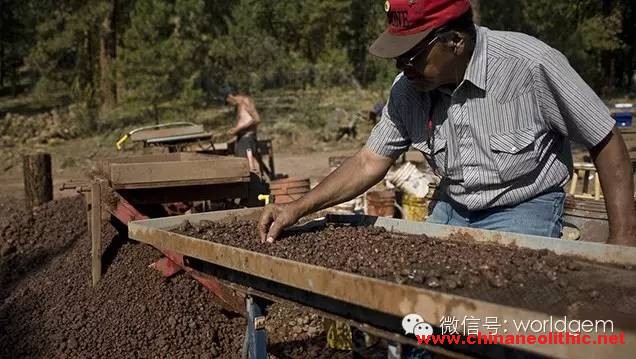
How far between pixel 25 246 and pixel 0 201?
13.3ft

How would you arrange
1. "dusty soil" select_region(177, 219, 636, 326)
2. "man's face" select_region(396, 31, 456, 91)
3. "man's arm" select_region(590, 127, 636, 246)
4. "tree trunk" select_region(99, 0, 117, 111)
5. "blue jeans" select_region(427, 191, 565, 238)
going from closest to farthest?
"dusty soil" select_region(177, 219, 636, 326)
"man's arm" select_region(590, 127, 636, 246)
"man's face" select_region(396, 31, 456, 91)
"blue jeans" select_region(427, 191, 565, 238)
"tree trunk" select_region(99, 0, 117, 111)

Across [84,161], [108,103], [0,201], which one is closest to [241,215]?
[0,201]

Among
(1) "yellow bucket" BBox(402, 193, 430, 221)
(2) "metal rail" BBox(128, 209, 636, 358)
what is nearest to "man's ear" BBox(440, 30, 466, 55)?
(2) "metal rail" BBox(128, 209, 636, 358)

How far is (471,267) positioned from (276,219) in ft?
3.35

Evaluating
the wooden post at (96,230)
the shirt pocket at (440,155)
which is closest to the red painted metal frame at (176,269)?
the wooden post at (96,230)

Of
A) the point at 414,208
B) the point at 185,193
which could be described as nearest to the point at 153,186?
the point at 185,193

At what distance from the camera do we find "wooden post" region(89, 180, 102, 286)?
18.4 ft

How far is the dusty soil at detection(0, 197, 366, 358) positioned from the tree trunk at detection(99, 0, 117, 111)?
15.6 meters

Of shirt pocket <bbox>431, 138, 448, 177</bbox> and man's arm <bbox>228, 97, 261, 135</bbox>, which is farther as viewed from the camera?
man's arm <bbox>228, 97, 261, 135</bbox>

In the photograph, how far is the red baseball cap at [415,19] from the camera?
2770 millimetres

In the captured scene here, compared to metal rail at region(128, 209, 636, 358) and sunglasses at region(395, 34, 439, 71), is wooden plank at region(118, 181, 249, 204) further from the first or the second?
sunglasses at region(395, 34, 439, 71)

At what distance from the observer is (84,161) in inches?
626

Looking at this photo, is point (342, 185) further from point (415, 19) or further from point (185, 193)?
point (185, 193)

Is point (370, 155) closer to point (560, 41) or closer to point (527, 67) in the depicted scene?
point (527, 67)
